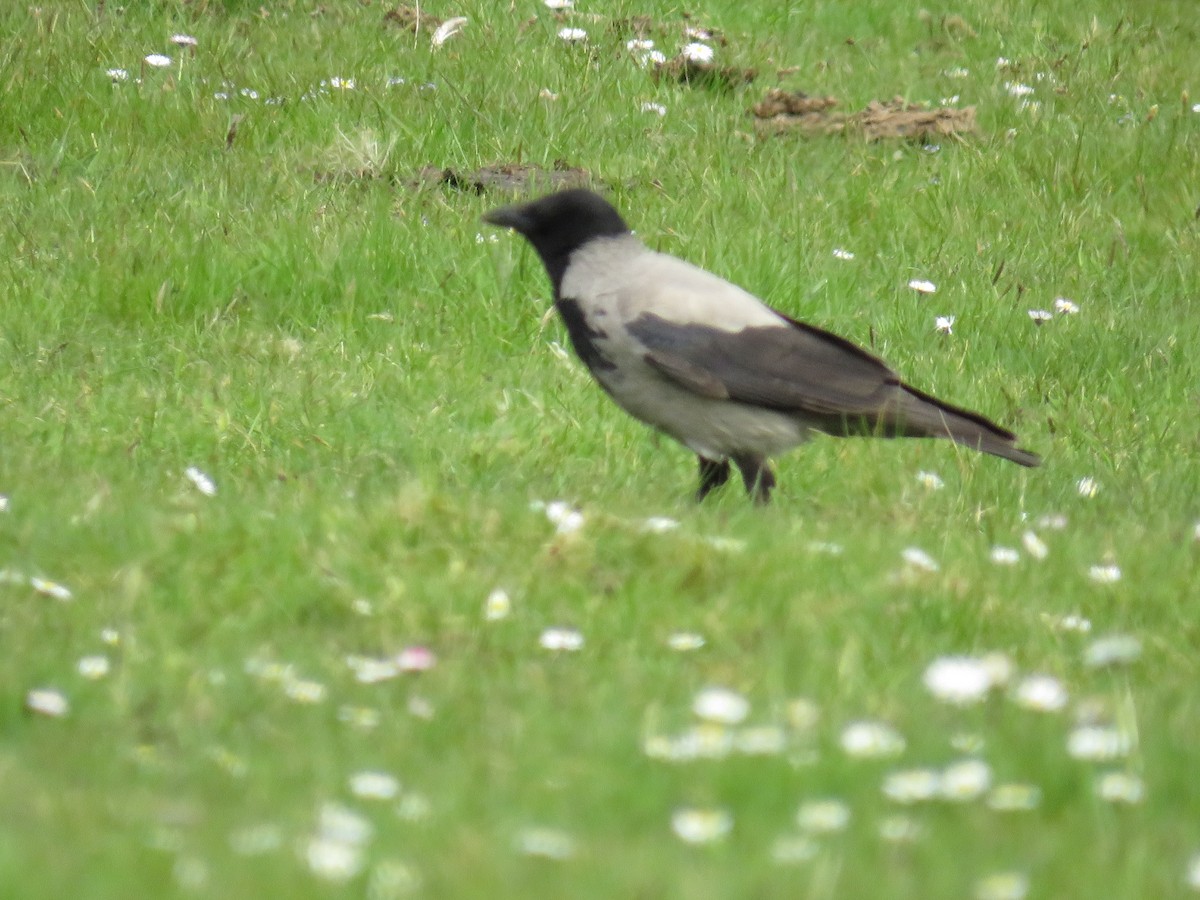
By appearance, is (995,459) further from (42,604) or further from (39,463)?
(42,604)

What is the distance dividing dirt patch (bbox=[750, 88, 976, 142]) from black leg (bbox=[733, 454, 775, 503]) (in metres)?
4.12

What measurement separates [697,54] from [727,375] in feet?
16.0

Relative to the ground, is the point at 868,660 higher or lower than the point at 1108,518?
higher

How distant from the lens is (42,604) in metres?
3.99

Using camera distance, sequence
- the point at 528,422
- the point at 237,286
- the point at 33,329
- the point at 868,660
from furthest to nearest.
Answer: the point at 237,286
the point at 33,329
the point at 528,422
the point at 868,660

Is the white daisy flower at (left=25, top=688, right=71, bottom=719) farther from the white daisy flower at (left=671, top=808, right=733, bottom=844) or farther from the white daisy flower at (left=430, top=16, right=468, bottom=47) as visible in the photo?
the white daisy flower at (left=430, top=16, right=468, bottom=47)

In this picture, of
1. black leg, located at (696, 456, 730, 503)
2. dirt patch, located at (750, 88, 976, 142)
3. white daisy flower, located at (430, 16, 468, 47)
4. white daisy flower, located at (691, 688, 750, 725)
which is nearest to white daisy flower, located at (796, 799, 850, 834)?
white daisy flower, located at (691, 688, 750, 725)

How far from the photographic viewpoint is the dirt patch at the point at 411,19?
10.3 meters

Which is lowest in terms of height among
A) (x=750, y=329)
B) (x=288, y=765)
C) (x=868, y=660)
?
(x=750, y=329)

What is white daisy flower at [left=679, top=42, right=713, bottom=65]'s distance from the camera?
34.2 ft

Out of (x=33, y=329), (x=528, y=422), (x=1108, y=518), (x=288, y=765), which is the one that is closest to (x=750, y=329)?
(x=528, y=422)

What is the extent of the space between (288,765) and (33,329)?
4.31 metres

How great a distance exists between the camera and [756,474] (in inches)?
240

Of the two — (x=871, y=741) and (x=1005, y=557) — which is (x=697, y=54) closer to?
(x=1005, y=557)
